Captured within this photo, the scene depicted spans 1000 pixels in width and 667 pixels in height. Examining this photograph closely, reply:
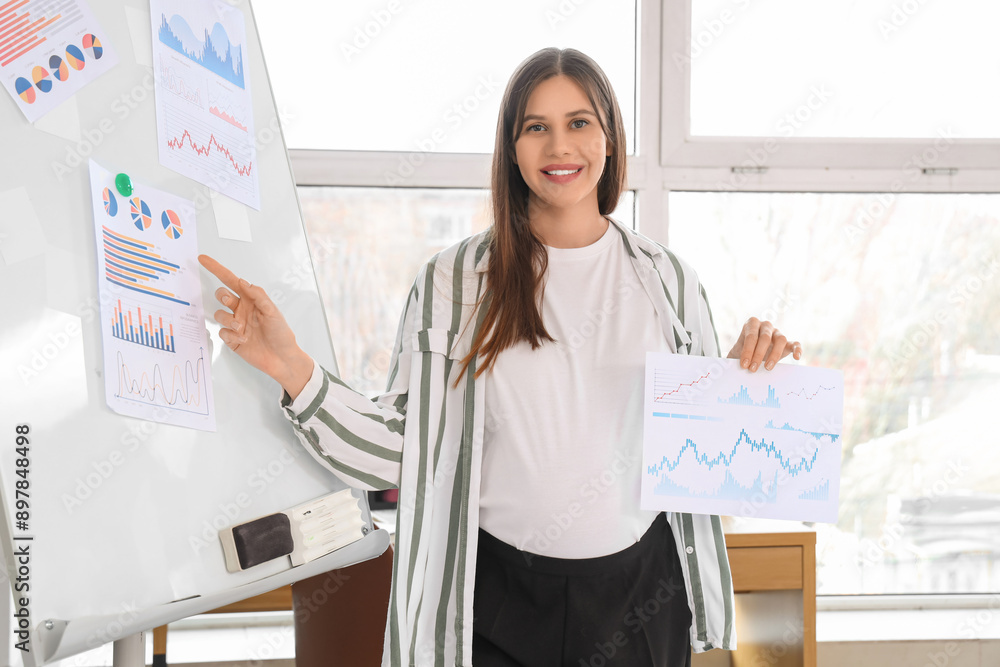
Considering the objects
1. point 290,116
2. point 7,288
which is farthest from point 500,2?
point 7,288

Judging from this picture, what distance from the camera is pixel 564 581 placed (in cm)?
104

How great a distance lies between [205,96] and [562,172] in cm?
52

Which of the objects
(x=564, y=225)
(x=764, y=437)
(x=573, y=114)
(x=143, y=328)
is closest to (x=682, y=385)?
(x=764, y=437)

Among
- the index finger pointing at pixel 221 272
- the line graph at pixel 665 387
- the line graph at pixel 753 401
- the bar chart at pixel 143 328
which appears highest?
the index finger pointing at pixel 221 272

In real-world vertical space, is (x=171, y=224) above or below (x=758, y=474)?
above

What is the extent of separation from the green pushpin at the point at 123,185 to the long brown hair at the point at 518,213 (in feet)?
1.63

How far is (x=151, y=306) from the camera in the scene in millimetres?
892

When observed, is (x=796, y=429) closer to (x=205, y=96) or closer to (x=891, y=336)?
(x=205, y=96)

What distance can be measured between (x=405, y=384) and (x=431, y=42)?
1402 mm

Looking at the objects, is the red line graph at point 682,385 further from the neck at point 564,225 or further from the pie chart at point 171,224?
the pie chart at point 171,224

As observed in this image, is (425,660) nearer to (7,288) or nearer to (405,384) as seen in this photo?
(405,384)

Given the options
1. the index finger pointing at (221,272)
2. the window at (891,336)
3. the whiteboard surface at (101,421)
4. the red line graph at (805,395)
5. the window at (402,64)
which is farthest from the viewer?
the window at (891,336)

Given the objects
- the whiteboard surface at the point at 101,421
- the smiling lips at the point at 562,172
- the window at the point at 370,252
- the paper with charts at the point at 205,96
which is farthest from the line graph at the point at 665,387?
the window at the point at 370,252

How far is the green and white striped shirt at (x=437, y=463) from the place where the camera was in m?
1.08
